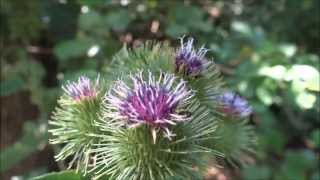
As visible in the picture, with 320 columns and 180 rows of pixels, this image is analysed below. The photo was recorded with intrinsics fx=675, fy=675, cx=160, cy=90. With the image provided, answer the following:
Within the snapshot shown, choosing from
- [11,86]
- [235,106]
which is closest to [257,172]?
[11,86]

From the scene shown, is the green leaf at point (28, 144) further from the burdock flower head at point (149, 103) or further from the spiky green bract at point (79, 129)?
the burdock flower head at point (149, 103)

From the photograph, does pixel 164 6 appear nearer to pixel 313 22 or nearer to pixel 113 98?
pixel 313 22

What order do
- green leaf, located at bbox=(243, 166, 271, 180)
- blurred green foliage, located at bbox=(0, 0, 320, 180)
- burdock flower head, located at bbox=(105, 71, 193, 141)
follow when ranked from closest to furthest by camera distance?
burdock flower head, located at bbox=(105, 71, 193, 141) → blurred green foliage, located at bbox=(0, 0, 320, 180) → green leaf, located at bbox=(243, 166, 271, 180)

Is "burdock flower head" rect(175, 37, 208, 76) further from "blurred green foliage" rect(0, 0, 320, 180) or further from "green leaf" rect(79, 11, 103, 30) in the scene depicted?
"green leaf" rect(79, 11, 103, 30)

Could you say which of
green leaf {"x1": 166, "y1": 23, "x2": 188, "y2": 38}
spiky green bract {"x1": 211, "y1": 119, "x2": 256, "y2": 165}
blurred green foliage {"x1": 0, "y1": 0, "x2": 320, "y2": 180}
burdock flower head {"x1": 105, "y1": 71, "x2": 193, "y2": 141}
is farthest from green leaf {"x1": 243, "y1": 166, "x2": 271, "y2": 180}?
burdock flower head {"x1": 105, "y1": 71, "x2": 193, "y2": 141}

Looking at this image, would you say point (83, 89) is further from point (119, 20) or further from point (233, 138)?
point (119, 20)

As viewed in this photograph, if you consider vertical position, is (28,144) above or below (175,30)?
below

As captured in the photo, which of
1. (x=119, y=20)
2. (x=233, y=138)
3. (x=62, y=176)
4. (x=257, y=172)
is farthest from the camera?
(x=257, y=172)
